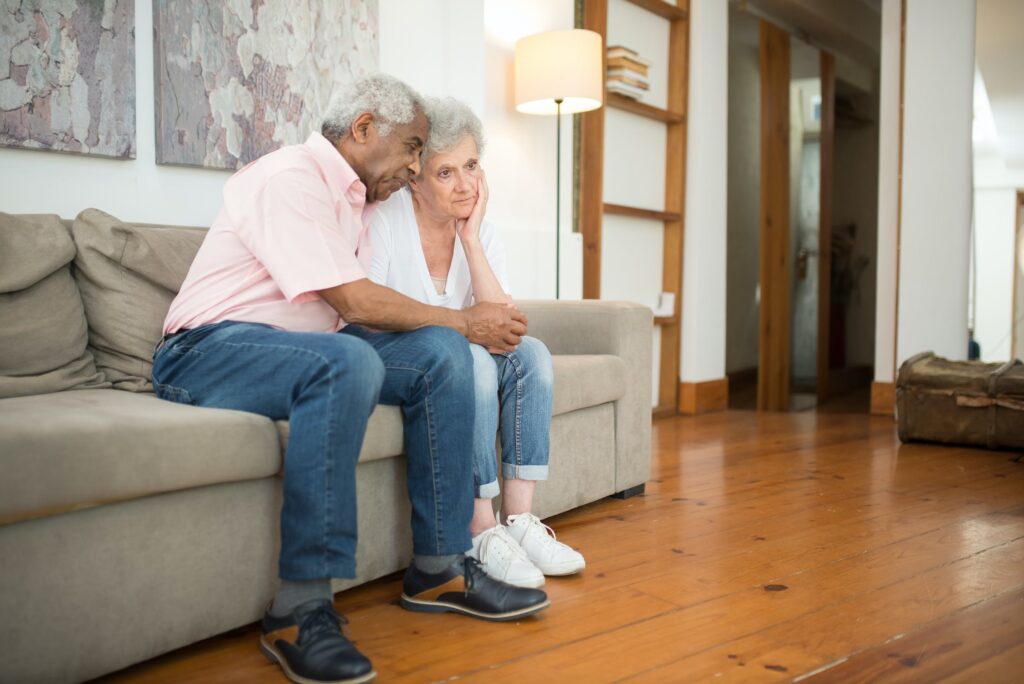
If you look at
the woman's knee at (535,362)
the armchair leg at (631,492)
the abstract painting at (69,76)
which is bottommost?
the armchair leg at (631,492)

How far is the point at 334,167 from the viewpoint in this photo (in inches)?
72.1

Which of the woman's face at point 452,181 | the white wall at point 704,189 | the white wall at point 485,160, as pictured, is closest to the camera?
the woman's face at point 452,181

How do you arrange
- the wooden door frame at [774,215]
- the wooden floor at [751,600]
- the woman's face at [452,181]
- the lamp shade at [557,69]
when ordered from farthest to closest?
the wooden door frame at [774,215] < the lamp shade at [557,69] < the woman's face at [452,181] < the wooden floor at [751,600]

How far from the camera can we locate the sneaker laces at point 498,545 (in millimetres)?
1840

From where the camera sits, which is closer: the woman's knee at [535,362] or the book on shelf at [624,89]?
the woman's knee at [535,362]

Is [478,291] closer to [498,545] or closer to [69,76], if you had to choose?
[498,545]

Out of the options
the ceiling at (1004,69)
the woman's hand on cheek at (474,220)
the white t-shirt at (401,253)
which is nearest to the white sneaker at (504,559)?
the white t-shirt at (401,253)

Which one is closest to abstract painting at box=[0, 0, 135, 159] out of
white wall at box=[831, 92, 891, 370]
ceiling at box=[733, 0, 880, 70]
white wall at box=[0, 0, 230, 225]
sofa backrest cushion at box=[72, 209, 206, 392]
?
white wall at box=[0, 0, 230, 225]

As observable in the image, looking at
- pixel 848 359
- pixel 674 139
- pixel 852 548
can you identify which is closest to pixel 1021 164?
pixel 674 139

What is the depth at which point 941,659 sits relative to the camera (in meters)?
1.51

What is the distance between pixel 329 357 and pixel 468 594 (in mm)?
526

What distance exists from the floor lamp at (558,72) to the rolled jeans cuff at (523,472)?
6.14 ft

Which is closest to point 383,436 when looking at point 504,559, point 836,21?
point 504,559

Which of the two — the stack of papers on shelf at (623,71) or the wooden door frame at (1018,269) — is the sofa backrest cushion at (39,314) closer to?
the stack of papers on shelf at (623,71)
